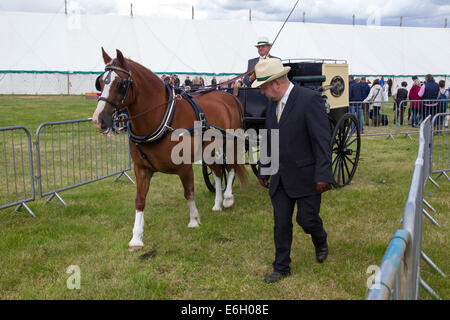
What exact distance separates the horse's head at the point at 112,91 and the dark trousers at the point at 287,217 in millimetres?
1817

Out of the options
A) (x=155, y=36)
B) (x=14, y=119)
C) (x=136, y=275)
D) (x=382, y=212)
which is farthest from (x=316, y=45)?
(x=136, y=275)

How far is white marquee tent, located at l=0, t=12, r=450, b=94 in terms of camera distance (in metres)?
32.4

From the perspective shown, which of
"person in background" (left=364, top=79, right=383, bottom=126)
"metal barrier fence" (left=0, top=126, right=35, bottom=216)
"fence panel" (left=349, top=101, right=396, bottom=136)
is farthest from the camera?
"person in background" (left=364, top=79, right=383, bottom=126)

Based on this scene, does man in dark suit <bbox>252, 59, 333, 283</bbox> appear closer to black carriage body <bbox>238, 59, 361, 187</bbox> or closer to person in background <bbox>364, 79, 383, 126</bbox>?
black carriage body <bbox>238, 59, 361, 187</bbox>

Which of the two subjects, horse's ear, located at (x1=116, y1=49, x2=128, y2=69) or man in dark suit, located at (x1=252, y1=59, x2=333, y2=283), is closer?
man in dark suit, located at (x1=252, y1=59, x2=333, y2=283)

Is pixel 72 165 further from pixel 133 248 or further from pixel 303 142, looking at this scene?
pixel 303 142

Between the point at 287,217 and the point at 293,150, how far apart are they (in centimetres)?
66

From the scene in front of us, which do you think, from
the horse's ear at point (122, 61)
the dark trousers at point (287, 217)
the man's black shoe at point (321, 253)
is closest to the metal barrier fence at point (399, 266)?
the dark trousers at point (287, 217)

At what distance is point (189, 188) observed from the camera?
17.0ft

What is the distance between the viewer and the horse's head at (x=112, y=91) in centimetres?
391

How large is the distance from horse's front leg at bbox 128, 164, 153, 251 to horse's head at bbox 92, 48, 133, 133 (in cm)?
87

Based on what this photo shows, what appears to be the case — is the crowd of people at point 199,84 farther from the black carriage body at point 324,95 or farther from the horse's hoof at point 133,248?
the horse's hoof at point 133,248

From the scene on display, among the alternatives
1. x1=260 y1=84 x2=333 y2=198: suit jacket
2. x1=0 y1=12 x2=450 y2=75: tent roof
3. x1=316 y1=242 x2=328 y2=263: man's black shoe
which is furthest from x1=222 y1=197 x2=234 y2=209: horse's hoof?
x1=0 y1=12 x2=450 y2=75: tent roof
